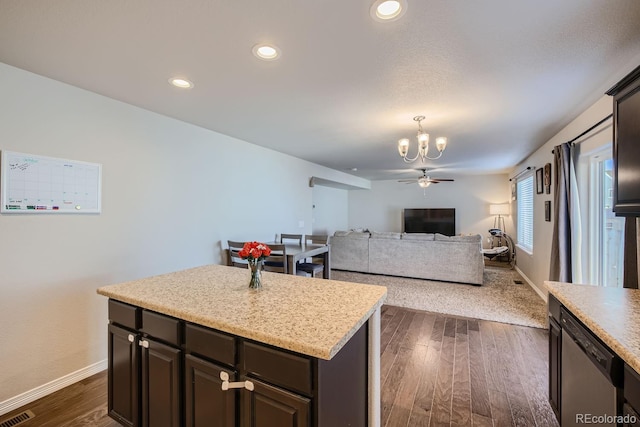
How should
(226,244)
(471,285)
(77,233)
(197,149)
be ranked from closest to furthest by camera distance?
(77,233) < (197,149) < (226,244) < (471,285)

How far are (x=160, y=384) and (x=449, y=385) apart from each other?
6.59ft

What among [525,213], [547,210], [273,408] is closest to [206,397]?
[273,408]

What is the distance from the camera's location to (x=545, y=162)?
4.06m

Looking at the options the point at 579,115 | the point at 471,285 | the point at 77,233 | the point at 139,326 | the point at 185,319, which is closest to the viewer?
the point at 185,319

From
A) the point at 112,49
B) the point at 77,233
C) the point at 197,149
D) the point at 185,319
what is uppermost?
the point at 112,49

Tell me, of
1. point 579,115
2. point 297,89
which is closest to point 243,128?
point 297,89

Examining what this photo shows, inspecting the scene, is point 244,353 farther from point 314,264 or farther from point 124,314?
point 314,264

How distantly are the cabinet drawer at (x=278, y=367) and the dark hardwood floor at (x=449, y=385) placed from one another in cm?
115

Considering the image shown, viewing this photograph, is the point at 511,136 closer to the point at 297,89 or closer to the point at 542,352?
the point at 542,352

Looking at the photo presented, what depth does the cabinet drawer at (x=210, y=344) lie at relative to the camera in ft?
3.96

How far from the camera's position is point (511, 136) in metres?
3.69

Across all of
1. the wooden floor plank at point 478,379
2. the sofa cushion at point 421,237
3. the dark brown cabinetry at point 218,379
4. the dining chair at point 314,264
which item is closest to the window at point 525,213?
the sofa cushion at point 421,237

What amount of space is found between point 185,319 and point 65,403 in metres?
1.60

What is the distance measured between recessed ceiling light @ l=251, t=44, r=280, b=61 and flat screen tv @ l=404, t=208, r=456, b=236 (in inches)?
294
